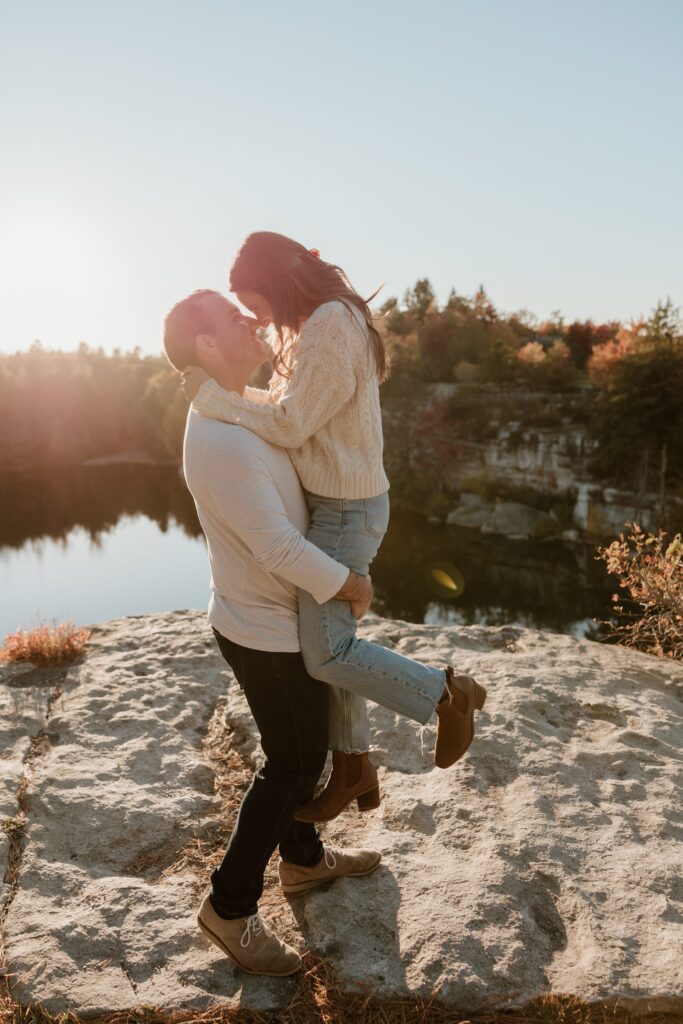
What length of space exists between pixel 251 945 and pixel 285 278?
5.93ft

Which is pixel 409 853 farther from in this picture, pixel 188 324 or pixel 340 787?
pixel 188 324

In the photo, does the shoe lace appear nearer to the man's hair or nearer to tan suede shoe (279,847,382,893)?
tan suede shoe (279,847,382,893)

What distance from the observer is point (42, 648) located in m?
4.01

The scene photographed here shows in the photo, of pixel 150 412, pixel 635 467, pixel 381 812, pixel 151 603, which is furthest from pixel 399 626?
pixel 150 412

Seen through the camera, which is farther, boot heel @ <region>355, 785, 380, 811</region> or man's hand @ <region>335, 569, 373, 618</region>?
boot heel @ <region>355, 785, 380, 811</region>

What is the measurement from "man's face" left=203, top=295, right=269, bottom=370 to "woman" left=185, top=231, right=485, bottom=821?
0.27 ft

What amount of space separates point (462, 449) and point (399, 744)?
2405 cm

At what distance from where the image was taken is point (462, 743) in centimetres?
203

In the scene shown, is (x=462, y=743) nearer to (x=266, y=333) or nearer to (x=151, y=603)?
(x=266, y=333)

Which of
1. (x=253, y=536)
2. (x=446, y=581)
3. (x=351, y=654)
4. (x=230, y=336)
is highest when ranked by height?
(x=230, y=336)

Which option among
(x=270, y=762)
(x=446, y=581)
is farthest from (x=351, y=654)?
(x=446, y=581)

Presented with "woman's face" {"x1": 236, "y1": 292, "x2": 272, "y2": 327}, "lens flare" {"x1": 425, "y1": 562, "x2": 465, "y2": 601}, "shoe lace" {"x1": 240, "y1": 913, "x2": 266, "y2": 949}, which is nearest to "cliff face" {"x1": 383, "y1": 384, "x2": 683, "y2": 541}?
"lens flare" {"x1": 425, "y1": 562, "x2": 465, "y2": 601}

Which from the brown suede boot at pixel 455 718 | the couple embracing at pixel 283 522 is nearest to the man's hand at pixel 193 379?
the couple embracing at pixel 283 522

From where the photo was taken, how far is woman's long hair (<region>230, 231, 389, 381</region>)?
1908mm
